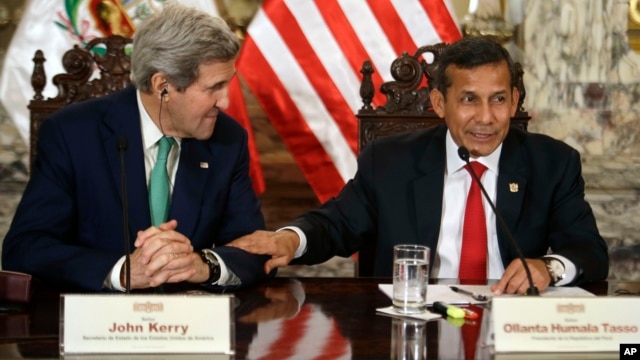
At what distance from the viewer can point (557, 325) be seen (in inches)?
72.9

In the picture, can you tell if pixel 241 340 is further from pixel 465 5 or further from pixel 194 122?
pixel 465 5

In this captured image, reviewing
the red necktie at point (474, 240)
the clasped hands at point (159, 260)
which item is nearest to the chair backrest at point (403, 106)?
the red necktie at point (474, 240)

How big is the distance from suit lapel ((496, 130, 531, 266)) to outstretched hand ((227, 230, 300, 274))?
65 centimetres

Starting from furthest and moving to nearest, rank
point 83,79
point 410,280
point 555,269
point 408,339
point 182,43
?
point 83,79, point 182,43, point 555,269, point 410,280, point 408,339

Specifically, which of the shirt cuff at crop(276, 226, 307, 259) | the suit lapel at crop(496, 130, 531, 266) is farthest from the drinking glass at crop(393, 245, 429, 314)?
the suit lapel at crop(496, 130, 531, 266)

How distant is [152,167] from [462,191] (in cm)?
95

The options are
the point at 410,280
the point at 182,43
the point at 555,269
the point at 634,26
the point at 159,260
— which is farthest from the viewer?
the point at 634,26

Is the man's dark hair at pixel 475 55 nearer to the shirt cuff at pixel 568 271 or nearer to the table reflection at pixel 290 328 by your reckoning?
the shirt cuff at pixel 568 271

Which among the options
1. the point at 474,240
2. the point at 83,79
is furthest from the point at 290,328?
the point at 83,79

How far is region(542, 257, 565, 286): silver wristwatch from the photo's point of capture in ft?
8.32

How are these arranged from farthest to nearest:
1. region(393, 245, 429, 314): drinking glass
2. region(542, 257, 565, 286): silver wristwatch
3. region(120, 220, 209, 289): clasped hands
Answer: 1. region(542, 257, 565, 286): silver wristwatch
2. region(120, 220, 209, 289): clasped hands
3. region(393, 245, 429, 314): drinking glass

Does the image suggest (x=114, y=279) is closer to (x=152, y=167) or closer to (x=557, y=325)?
(x=152, y=167)

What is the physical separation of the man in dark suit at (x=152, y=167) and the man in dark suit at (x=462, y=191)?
28 cm

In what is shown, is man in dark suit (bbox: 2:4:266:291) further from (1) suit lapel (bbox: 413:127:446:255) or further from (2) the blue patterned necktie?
(1) suit lapel (bbox: 413:127:446:255)
